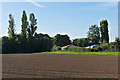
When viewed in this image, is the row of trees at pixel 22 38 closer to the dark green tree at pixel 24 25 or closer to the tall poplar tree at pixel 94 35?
Result: the dark green tree at pixel 24 25

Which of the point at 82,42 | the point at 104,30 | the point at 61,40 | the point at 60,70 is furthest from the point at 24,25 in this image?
the point at 60,70

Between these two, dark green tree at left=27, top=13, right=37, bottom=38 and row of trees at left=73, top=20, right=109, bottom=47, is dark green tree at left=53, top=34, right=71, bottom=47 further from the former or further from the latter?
dark green tree at left=27, top=13, right=37, bottom=38

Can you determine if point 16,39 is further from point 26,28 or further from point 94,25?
point 94,25

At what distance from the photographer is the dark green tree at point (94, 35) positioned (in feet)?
231

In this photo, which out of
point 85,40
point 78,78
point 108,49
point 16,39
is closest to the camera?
point 78,78

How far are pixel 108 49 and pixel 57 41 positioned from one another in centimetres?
5015

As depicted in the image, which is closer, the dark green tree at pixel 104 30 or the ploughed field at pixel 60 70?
the ploughed field at pixel 60 70

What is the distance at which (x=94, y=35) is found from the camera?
2827 inches

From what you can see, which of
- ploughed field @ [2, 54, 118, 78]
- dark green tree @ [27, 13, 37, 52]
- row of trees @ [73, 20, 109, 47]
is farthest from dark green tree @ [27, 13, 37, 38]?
ploughed field @ [2, 54, 118, 78]

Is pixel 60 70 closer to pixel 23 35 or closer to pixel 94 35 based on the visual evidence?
pixel 23 35

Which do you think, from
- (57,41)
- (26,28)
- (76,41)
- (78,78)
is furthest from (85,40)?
(78,78)

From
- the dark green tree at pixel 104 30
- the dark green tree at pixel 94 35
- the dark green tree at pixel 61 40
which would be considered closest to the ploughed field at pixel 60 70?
the dark green tree at pixel 104 30

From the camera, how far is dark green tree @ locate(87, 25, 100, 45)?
70306 mm

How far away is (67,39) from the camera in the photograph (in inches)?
3487
